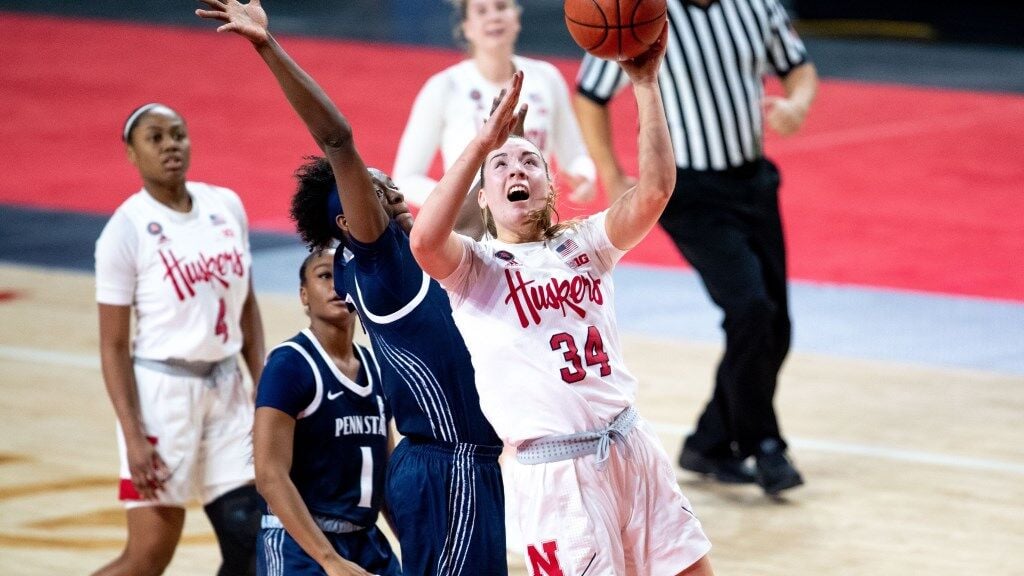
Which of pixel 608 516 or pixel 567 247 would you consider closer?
pixel 608 516

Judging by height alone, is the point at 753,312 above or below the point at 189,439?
above

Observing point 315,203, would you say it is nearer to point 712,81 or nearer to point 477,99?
point 477,99

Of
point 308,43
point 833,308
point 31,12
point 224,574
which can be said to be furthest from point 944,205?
point 31,12

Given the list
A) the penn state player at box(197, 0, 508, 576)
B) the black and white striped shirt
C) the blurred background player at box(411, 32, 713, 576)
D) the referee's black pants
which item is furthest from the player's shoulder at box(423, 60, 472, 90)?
the blurred background player at box(411, 32, 713, 576)

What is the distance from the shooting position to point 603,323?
4535 millimetres

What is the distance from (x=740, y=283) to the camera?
736 cm

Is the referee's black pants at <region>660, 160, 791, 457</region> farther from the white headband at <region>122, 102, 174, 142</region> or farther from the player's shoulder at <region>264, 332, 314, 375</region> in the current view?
the player's shoulder at <region>264, 332, 314, 375</region>

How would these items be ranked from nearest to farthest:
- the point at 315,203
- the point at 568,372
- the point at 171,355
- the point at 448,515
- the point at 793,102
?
the point at 568,372, the point at 448,515, the point at 315,203, the point at 171,355, the point at 793,102

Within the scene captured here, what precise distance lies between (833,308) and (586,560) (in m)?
6.72

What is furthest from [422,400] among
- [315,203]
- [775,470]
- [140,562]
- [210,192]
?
[775,470]

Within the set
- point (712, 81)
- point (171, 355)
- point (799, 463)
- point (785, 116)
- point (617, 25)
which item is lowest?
point (799, 463)

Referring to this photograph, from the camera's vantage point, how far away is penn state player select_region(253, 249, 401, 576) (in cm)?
483

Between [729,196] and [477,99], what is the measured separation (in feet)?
4.07

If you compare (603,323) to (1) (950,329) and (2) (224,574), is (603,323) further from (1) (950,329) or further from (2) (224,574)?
(1) (950,329)
